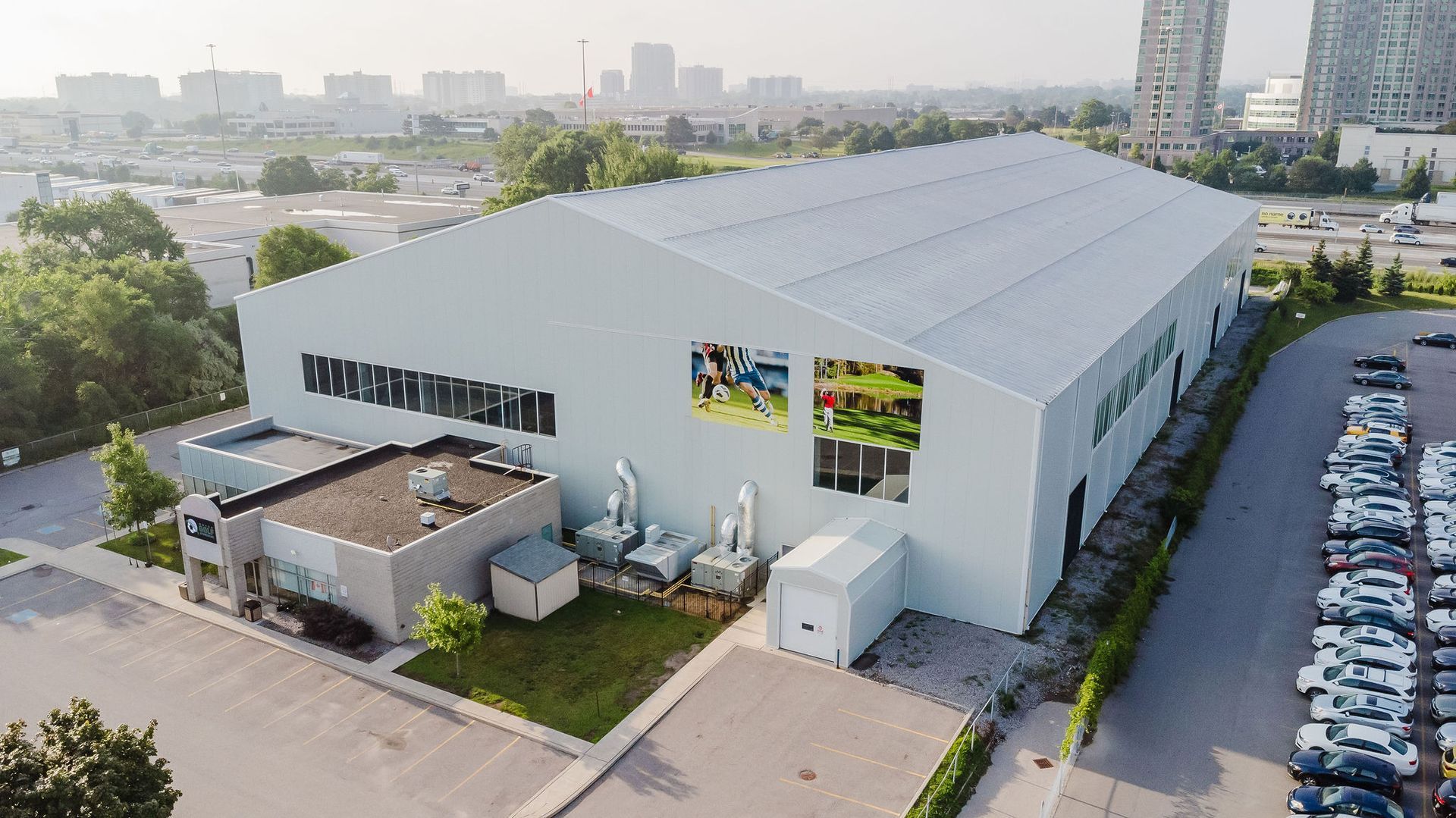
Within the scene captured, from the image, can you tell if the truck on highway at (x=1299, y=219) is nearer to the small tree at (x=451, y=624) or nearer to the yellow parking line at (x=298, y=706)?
the small tree at (x=451, y=624)

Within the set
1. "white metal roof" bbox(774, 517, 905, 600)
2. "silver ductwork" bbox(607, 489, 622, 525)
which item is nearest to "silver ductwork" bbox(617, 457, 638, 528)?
"silver ductwork" bbox(607, 489, 622, 525)

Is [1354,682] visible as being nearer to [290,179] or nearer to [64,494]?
[64,494]

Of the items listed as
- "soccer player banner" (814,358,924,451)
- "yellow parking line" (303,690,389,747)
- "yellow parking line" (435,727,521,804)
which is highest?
"soccer player banner" (814,358,924,451)

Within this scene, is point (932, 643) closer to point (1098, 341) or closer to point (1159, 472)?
point (1098, 341)

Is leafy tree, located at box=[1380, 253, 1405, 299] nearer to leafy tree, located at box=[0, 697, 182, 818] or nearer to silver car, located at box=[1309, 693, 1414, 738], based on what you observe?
silver car, located at box=[1309, 693, 1414, 738]

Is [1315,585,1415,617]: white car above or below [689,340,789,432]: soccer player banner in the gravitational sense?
below
